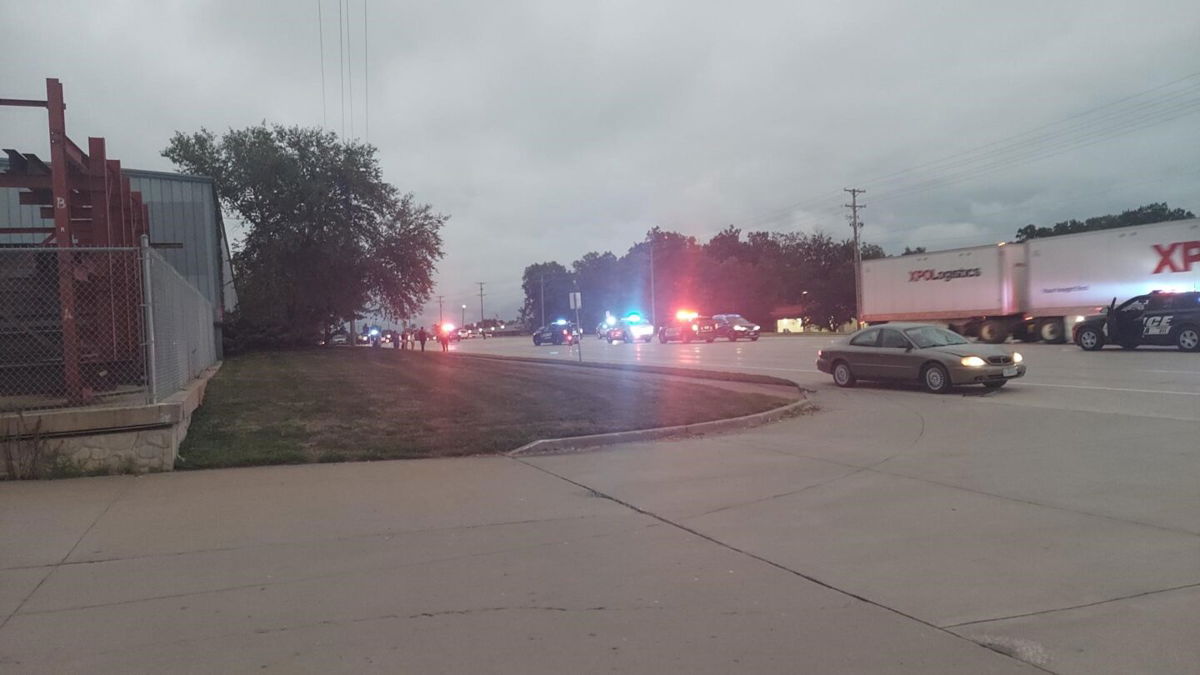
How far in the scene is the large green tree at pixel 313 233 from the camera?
35281 mm

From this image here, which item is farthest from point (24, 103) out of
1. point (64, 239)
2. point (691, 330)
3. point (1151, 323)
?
point (691, 330)

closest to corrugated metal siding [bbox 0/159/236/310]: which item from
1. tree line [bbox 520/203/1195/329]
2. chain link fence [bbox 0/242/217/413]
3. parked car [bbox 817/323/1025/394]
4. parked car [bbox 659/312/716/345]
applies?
chain link fence [bbox 0/242/217/413]

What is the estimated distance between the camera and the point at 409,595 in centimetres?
471

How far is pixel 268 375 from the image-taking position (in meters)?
19.0

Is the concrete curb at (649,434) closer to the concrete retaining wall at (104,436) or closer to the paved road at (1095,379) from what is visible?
the concrete retaining wall at (104,436)

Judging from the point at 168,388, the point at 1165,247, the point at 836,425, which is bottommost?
the point at 836,425

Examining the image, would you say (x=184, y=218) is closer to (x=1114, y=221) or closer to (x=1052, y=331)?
(x=1052, y=331)

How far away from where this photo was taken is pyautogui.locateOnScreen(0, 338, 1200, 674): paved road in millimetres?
3891

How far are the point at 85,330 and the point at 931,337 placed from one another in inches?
597

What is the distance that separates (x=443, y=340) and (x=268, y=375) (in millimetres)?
27146

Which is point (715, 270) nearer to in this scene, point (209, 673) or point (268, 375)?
point (268, 375)

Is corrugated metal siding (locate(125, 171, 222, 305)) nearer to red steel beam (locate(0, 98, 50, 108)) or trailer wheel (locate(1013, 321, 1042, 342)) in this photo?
red steel beam (locate(0, 98, 50, 108))

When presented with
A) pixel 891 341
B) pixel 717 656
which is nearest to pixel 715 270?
pixel 891 341

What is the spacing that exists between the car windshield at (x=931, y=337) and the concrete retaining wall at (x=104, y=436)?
1385 cm
